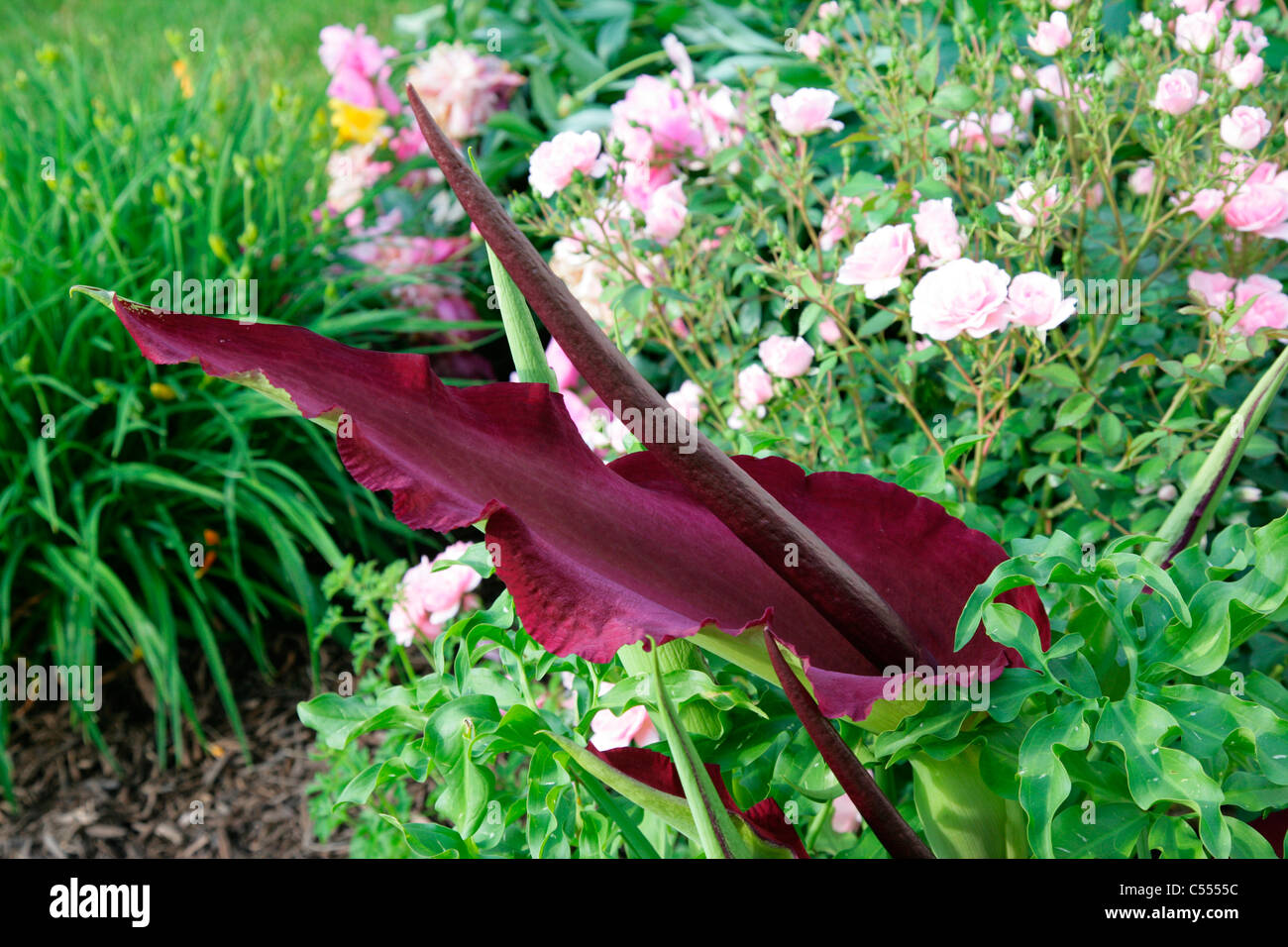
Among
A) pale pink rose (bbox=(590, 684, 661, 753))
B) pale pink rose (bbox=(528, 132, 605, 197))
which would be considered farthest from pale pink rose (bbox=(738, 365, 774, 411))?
pale pink rose (bbox=(590, 684, 661, 753))

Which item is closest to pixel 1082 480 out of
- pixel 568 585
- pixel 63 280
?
pixel 568 585

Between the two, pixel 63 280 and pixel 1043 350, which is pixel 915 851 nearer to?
pixel 1043 350

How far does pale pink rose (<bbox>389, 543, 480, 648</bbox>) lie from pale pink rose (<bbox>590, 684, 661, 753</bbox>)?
0.94 ft

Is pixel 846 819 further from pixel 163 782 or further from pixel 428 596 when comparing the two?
pixel 163 782

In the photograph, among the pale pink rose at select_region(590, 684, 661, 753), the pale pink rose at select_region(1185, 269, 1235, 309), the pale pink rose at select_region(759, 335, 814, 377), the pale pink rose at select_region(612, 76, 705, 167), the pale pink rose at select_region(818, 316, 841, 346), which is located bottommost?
the pale pink rose at select_region(590, 684, 661, 753)

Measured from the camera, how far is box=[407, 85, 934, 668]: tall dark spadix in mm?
618

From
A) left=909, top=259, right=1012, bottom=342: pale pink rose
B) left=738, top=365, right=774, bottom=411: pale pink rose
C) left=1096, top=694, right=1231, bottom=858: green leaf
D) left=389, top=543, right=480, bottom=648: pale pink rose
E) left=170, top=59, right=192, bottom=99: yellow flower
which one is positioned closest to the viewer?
left=1096, top=694, right=1231, bottom=858: green leaf

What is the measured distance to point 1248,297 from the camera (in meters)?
1.11

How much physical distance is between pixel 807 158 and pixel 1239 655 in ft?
2.68

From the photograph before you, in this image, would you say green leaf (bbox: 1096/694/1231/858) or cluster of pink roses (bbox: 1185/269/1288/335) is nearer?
green leaf (bbox: 1096/694/1231/858)

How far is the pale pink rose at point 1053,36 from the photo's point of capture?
3.64ft

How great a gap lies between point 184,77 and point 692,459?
2293 millimetres

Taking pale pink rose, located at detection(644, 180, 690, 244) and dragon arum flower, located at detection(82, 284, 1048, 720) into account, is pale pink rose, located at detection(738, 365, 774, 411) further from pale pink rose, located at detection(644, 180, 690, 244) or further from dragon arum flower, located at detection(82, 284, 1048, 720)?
dragon arum flower, located at detection(82, 284, 1048, 720)

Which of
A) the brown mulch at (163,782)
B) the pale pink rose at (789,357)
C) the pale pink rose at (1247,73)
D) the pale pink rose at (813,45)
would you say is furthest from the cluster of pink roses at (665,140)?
the brown mulch at (163,782)
